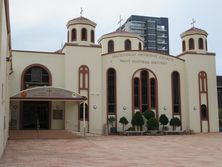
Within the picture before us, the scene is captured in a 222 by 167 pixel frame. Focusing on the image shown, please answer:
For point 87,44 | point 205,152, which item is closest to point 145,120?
point 87,44

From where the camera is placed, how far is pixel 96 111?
92.9ft

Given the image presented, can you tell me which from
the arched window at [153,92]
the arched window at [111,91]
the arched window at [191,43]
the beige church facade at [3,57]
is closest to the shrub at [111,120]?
the arched window at [111,91]

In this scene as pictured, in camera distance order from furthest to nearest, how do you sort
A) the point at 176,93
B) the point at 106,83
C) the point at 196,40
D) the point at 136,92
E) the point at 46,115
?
the point at 196,40
the point at 176,93
the point at 136,92
the point at 106,83
the point at 46,115

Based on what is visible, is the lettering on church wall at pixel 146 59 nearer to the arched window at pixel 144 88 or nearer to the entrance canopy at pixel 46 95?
the arched window at pixel 144 88

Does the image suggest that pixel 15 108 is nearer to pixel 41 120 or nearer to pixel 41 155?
pixel 41 120

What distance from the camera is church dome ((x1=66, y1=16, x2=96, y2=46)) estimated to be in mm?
29359

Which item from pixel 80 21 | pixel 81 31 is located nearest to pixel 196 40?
pixel 81 31

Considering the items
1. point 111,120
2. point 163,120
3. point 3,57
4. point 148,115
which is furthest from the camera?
point 163,120

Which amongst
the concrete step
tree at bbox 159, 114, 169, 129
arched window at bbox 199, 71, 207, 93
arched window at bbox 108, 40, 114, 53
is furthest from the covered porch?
arched window at bbox 199, 71, 207, 93

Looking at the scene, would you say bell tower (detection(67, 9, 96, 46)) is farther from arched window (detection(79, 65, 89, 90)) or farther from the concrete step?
the concrete step

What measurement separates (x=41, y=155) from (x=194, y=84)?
1996cm

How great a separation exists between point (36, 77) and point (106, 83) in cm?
573

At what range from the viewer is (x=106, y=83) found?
2936 cm

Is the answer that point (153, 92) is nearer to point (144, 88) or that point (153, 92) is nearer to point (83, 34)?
→ point (144, 88)
